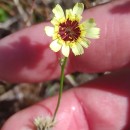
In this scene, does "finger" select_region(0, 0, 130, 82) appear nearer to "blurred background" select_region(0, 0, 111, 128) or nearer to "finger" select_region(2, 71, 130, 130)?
"finger" select_region(2, 71, 130, 130)

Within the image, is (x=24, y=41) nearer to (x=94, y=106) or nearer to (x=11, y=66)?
(x=11, y=66)

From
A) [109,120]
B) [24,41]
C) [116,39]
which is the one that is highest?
[24,41]

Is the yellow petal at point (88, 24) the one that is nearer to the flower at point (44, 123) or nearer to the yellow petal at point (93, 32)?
the yellow petal at point (93, 32)

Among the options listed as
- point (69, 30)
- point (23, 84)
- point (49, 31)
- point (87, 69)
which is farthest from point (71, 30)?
point (23, 84)

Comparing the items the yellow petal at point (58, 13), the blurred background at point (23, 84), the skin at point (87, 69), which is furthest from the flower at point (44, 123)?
the blurred background at point (23, 84)

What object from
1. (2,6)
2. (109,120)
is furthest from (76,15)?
(2,6)

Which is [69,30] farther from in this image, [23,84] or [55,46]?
[23,84]
